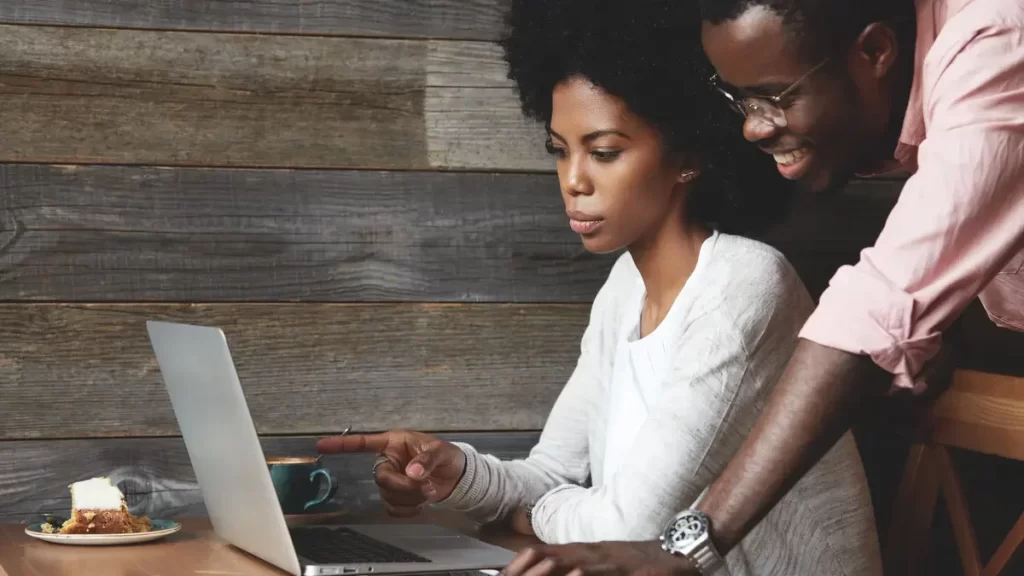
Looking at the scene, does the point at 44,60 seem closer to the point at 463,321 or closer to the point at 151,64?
the point at 151,64

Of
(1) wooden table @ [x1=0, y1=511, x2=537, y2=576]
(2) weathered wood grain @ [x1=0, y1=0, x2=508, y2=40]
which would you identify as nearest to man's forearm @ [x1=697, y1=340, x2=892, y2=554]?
(1) wooden table @ [x1=0, y1=511, x2=537, y2=576]

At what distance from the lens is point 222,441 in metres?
1.30

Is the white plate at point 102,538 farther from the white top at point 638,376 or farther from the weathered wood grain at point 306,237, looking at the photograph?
the white top at point 638,376

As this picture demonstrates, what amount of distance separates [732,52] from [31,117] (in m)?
1.04

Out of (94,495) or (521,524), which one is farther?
(521,524)

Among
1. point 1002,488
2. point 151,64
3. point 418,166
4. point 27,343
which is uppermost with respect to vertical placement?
point 151,64

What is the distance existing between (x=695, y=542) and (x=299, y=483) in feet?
2.45

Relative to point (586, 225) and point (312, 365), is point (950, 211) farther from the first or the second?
point (312, 365)

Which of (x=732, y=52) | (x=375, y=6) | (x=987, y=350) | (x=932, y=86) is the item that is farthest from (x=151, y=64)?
(x=987, y=350)

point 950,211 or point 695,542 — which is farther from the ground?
point 950,211

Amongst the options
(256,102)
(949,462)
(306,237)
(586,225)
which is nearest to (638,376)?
(586,225)

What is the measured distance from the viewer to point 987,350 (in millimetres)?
1837

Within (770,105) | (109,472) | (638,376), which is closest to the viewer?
(770,105)

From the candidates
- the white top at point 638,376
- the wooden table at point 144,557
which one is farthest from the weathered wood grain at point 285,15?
the wooden table at point 144,557
